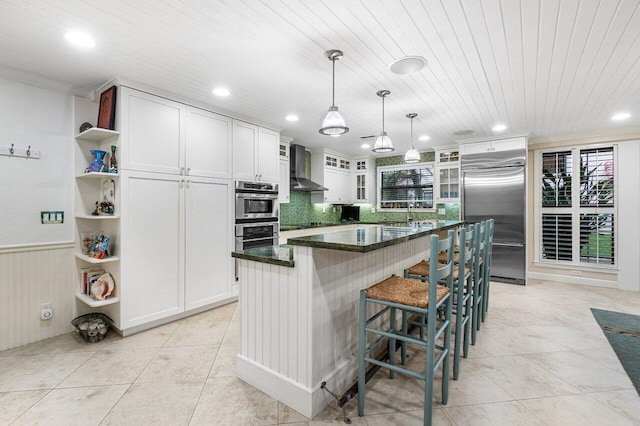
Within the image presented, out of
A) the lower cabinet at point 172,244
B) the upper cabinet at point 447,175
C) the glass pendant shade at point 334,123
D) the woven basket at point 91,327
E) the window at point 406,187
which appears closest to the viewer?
the glass pendant shade at point 334,123

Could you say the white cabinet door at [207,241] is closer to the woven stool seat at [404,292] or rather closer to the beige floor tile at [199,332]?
the beige floor tile at [199,332]

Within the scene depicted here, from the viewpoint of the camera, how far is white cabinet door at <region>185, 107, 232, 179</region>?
335 centimetres

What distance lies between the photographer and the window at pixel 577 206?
470 centimetres

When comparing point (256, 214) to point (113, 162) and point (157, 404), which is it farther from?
point (157, 404)

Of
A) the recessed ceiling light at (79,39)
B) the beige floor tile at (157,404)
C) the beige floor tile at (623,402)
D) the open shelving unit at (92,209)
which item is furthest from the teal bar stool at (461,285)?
the recessed ceiling light at (79,39)

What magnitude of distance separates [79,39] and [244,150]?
6.47 ft

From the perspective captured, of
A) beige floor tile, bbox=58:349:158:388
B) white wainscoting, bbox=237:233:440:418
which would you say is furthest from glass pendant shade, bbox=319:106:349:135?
beige floor tile, bbox=58:349:158:388

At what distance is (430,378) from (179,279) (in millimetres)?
2675

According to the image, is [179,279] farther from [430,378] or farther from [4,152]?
[430,378]

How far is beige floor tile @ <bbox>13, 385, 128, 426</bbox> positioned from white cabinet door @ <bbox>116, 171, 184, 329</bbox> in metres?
0.89

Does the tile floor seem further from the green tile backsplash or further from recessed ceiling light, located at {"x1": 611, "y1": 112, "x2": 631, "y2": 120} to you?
the green tile backsplash

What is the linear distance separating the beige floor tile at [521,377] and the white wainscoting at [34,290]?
3.83m

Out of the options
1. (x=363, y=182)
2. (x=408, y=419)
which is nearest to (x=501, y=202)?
(x=363, y=182)

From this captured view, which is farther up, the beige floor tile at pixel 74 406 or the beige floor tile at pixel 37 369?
the beige floor tile at pixel 37 369
